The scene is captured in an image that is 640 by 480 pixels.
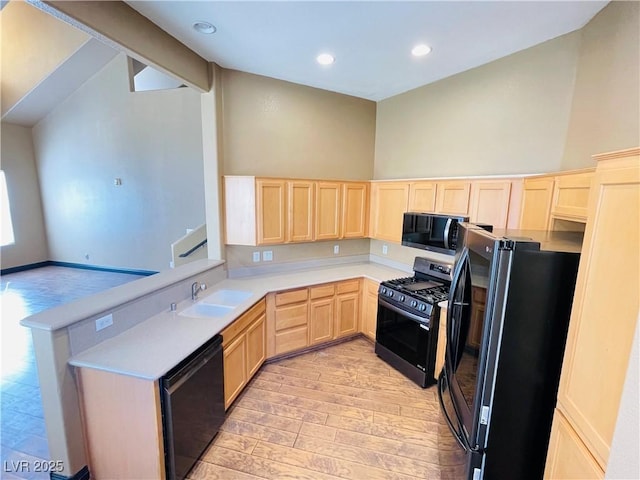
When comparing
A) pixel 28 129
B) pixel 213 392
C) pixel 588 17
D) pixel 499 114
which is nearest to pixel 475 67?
pixel 499 114

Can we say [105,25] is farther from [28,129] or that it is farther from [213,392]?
[28,129]

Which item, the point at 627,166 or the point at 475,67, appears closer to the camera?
the point at 627,166

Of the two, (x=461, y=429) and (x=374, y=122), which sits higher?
(x=374, y=122)

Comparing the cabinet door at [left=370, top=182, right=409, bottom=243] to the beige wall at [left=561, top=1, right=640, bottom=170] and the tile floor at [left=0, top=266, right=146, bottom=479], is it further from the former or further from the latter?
the tile floor at [left=0, top=266, right=146, bottom=479]

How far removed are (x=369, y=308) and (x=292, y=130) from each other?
8.11ft

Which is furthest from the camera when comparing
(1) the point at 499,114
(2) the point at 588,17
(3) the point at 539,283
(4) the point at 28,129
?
(4) the point at 28,129

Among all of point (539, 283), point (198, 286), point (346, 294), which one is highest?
point (539, 283)

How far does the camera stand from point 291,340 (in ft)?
11.1

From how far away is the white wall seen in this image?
5.70 metres

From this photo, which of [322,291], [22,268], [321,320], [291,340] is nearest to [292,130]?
[322,291]

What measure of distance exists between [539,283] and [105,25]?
9.52ft

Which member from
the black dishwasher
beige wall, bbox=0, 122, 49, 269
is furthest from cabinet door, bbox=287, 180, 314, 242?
beige wall, bbox=0, 122, 49, 269

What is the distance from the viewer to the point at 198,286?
116 inches

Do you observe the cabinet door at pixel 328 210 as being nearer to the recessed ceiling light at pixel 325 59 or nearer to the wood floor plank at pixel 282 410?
the recessed ceiling light at pixel 325 59
